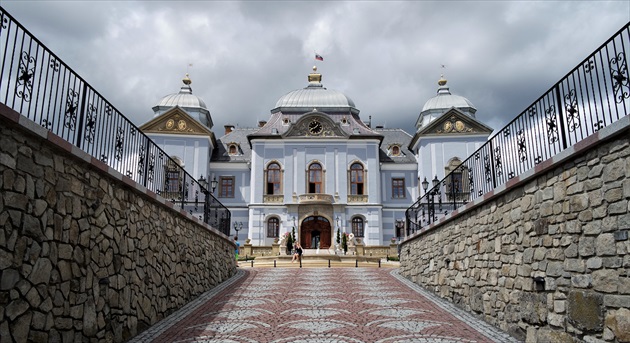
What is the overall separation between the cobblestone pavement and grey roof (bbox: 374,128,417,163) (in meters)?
29.2

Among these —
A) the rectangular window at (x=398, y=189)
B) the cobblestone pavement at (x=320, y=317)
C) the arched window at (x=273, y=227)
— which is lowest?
the cobblestone pavement at (x=320, y=317)

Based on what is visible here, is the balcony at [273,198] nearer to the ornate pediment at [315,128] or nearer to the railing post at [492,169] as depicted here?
the ornate pediment at [315,128]

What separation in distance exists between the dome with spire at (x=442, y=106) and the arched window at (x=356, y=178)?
8756 millimetres

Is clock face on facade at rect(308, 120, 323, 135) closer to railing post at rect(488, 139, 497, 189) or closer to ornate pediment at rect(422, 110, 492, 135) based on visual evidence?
ornate pediment at rect(422, 110, 492, 135)

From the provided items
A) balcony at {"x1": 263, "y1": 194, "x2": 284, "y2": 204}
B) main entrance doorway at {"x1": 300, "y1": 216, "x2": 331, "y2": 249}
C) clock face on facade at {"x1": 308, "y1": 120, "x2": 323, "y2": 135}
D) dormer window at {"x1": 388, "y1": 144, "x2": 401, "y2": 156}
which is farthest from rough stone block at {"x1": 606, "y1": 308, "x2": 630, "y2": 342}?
dormer window at {"x1": 388, "y1": 144, "x2": 401, "y2": 156}

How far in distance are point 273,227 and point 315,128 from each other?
28.2 feet

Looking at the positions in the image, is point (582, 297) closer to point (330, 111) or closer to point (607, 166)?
point (607, 166)

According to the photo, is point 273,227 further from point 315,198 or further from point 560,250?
point 560,250

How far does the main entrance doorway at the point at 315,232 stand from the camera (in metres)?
38.4

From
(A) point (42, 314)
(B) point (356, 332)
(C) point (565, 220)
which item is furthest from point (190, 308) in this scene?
(C) point (565, 220)

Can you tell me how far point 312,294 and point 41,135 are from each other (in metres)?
8.04

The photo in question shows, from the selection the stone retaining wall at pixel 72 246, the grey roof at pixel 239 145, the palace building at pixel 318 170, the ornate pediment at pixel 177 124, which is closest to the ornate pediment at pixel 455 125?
the palace building at pixel 318 170

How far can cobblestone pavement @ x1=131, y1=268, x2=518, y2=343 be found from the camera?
24.2 ft

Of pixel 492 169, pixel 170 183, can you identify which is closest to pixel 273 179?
pixel 170 183
